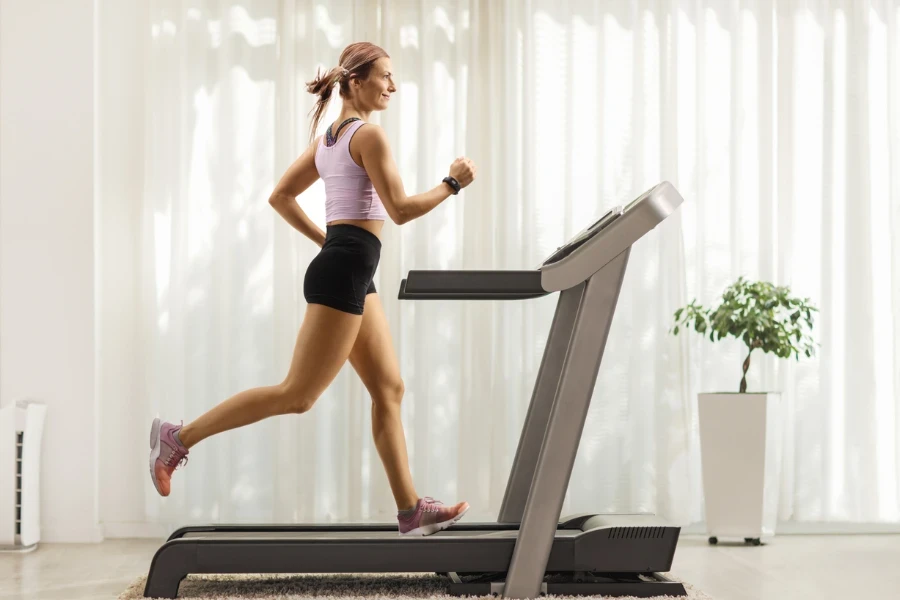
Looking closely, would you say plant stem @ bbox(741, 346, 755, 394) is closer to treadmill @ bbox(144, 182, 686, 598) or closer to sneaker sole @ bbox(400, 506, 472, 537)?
treadmill @ bbox(144, 182, 686, 598)

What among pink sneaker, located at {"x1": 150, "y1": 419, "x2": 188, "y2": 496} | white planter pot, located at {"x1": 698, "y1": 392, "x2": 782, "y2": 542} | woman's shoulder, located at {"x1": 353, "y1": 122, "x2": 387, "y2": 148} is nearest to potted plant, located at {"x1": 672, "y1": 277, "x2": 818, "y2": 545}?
white planter pot, located at {"x1": 698, "y1": 392, "x2": 782, "y2": 542}

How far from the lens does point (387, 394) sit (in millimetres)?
2434

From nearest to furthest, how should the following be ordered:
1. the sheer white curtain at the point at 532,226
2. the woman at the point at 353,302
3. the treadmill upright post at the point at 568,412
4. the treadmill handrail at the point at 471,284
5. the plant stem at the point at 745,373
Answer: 1. the treadmill handrail at the point at 471,284
2. the treadmill upright post at the point at 568,412
3. the woman at the point at 353,302
4. the plant stem at the point at 745,373
5. the sheer white curtain at the point at 532,226

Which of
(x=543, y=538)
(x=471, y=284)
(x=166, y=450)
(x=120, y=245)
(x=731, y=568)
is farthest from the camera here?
(x=120, y=245)

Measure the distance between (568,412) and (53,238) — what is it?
7.49ft

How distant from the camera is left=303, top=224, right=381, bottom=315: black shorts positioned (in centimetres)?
229

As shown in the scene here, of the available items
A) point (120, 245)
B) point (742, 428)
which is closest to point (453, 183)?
point (742, 428)

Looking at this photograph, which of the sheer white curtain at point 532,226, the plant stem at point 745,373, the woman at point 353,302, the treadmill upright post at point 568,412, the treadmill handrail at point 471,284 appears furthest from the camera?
the sheer white curtain at point 532,226

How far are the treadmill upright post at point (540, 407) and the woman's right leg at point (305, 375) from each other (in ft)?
1.81

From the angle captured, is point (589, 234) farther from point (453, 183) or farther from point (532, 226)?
point (532, 226)

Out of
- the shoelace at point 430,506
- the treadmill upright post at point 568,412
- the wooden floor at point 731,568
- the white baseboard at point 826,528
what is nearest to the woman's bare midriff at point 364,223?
the treadmill upright post at point 568,412

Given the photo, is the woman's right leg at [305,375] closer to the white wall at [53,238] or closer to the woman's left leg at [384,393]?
the woman's left leg at [384,393]

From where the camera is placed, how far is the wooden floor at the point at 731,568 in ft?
8.20

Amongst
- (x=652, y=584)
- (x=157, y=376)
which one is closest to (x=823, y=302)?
(x=652, y=584)
